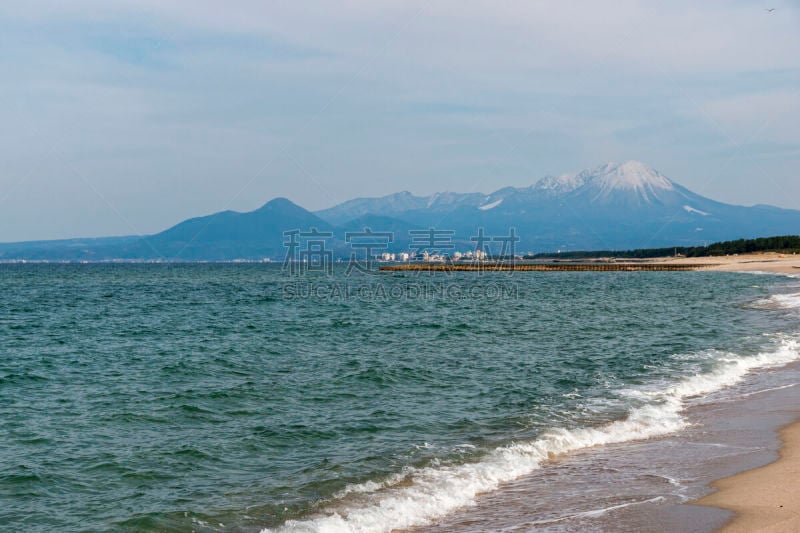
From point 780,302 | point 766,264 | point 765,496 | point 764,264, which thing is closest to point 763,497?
point 765,496

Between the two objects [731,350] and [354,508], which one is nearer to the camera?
[354,508]

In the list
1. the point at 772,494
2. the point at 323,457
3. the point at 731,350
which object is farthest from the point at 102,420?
the point at 731,350

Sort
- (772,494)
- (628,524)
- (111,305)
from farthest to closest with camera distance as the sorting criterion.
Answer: (111,305) → (772,494) → (628,524)

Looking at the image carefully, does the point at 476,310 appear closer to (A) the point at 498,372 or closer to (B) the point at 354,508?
(A) the point at 498,372

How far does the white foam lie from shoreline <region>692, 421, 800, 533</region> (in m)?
2.80

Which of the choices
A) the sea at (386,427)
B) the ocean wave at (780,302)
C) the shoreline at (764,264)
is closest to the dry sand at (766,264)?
the shoreline at (764,264)

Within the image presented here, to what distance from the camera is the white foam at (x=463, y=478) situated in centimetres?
909

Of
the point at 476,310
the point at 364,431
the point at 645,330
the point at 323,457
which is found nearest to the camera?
the point at 323,457

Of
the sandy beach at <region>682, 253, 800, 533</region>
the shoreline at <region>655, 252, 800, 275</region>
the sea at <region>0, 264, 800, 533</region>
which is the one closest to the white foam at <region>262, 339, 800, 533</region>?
A: the sea at <region>0, 264, 800, 533</region>

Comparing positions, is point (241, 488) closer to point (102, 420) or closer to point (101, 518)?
point (101, 518)

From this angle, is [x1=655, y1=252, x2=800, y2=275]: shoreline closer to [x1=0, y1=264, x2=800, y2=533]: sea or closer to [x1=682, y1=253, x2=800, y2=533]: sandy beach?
[x1=0, y1=264, x2=800, y2=533]: sea

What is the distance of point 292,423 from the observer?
14375 mm

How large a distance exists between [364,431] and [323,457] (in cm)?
184

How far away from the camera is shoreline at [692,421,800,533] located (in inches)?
315
